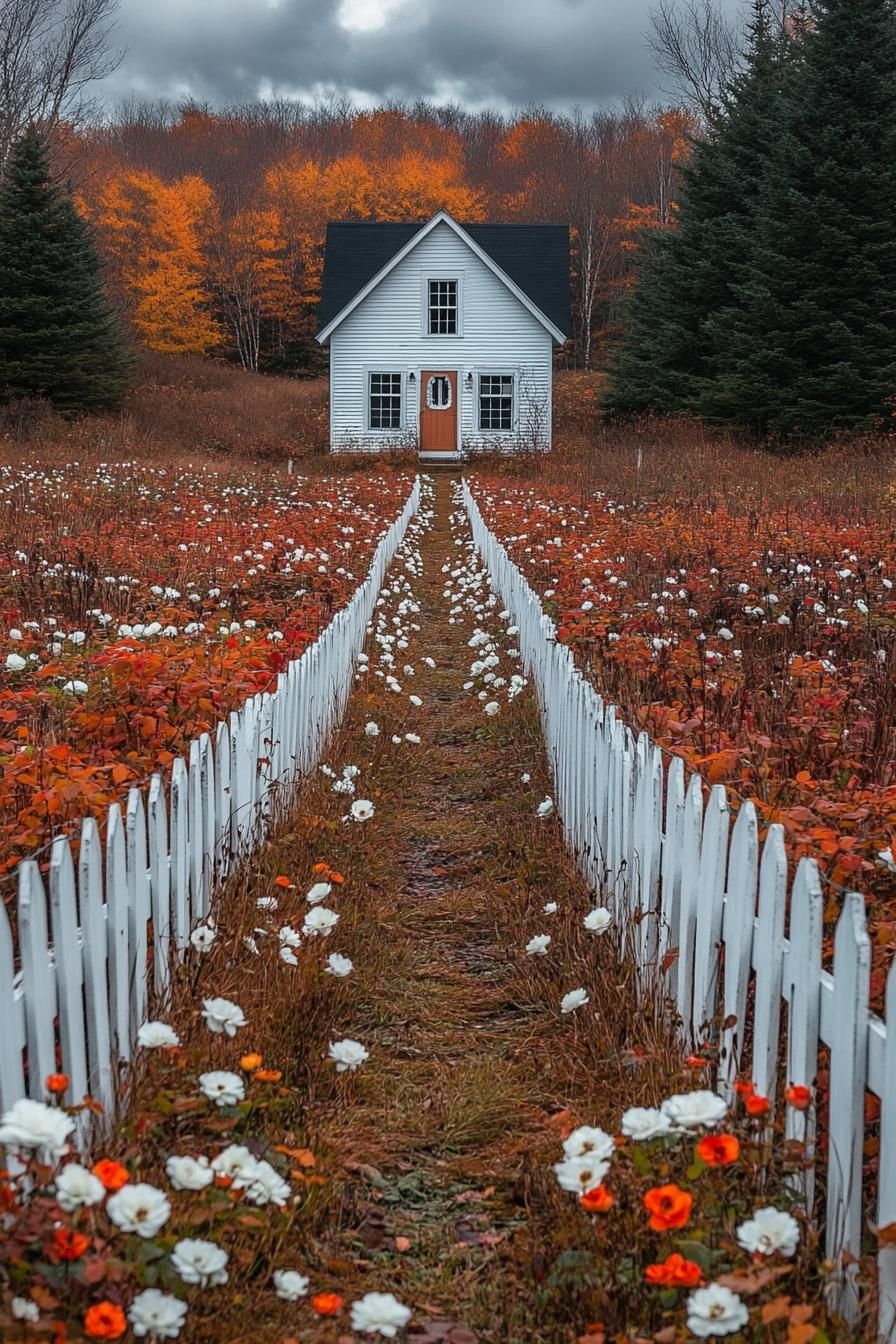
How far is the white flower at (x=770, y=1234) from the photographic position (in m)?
2.05

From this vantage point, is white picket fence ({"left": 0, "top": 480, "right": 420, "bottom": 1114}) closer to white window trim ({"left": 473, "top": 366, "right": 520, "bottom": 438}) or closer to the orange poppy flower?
the orange poppy flower

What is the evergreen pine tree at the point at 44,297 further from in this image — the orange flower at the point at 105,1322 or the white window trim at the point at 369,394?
the orange flower at the point at 105,1322

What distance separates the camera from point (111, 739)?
4.88 metres

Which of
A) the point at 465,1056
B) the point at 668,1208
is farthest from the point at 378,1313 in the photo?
the point at 465,1056

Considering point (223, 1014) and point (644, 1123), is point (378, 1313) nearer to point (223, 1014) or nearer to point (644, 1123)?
point (644, 1123)

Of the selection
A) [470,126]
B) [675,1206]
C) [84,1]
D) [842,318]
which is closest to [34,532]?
[675,1206]

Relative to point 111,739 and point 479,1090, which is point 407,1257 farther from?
point 111,739

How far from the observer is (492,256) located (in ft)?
105

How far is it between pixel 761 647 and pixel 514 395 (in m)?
24.7

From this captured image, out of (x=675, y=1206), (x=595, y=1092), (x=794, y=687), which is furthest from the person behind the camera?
(x=794, y=687)

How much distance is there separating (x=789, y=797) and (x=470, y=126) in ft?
289

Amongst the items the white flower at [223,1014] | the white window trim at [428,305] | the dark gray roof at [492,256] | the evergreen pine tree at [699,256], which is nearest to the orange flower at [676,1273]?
the white flower at [223,1014]

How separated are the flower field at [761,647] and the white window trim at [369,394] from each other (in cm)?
1720

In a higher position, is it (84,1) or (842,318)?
(84,1)
